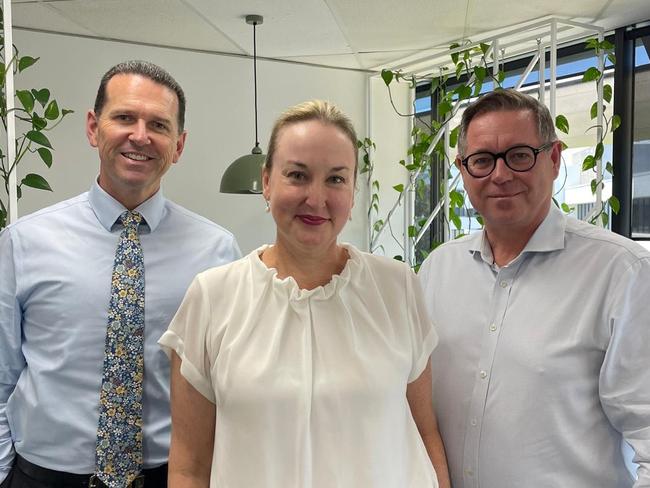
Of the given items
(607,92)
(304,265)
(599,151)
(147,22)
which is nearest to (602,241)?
(304,265)

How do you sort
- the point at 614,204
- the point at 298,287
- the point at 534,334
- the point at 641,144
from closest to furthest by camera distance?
the point at 298,287, the point at 534,334, the point at 614,204, the point at 641,144

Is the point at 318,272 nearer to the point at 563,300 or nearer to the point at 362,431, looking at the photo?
the point at 362,431

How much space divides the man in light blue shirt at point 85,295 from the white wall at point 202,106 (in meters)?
2.44

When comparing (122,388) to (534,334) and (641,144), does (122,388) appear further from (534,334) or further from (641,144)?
(641,144)

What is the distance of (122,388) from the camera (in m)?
1.43

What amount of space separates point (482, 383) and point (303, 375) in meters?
0.50

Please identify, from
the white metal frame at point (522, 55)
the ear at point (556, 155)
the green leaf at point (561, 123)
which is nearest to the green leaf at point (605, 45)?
the white metal frame at point (522, 55)

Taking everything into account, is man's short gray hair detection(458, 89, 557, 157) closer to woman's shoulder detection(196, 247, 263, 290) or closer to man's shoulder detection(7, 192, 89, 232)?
woman's shoulder detection(196, 247, 263, 290)

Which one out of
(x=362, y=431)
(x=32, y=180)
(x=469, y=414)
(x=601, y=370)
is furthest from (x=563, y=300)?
(x=32, y=180)

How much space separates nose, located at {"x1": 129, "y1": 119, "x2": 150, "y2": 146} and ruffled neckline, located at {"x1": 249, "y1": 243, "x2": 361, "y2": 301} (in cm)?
42

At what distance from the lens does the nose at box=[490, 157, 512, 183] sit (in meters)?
1.44

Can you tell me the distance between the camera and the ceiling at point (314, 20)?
3098mm

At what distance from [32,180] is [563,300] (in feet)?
6.25

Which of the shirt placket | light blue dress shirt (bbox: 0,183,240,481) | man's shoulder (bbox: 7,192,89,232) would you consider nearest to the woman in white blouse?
the shirt placket
